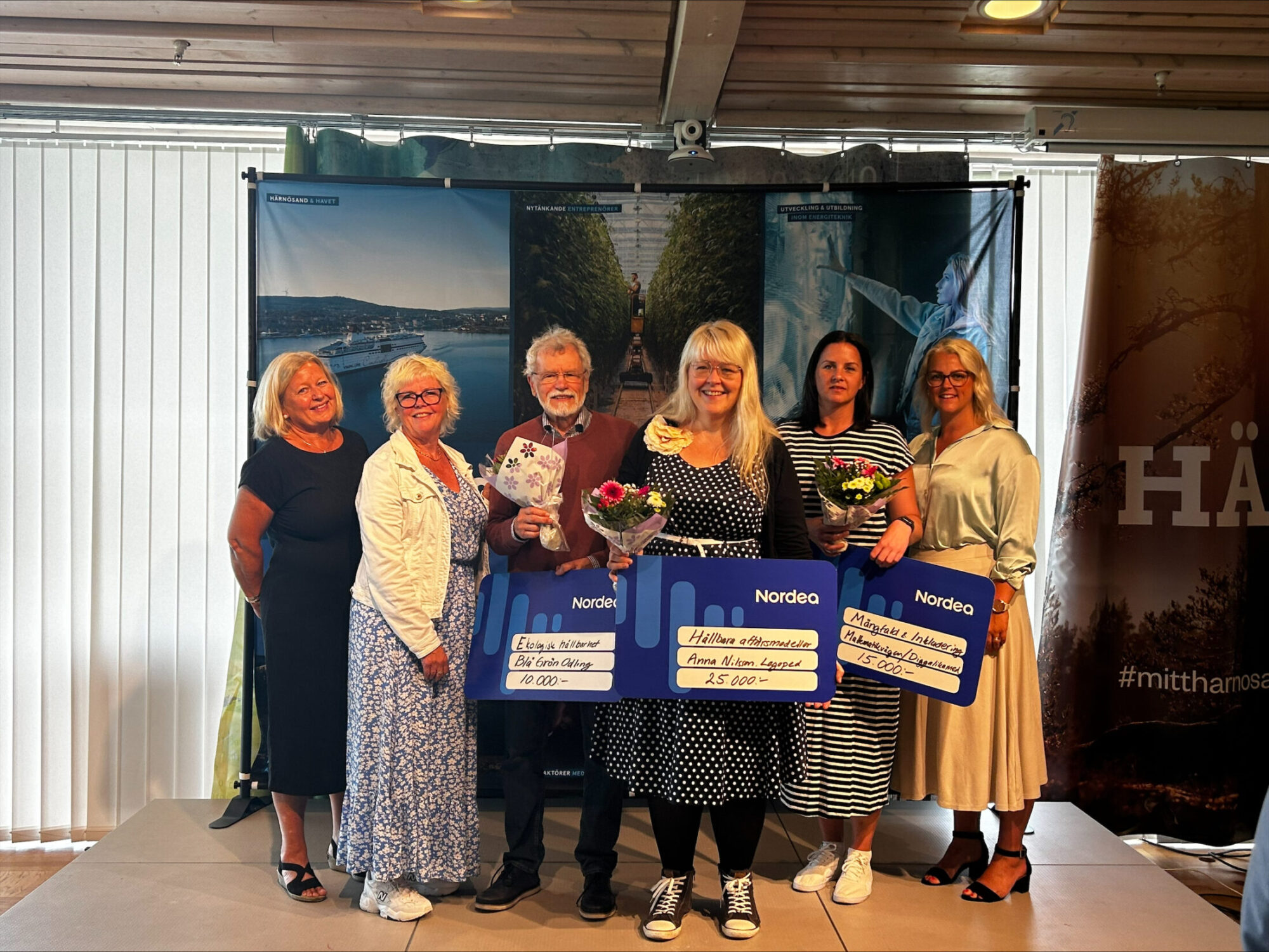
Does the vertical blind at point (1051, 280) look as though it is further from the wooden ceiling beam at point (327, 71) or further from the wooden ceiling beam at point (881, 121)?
the wooden ceiling beam at point (327, 71)

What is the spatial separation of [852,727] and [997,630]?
0.57m

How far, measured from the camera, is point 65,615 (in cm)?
445

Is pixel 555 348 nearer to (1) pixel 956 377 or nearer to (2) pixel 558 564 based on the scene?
(2) pixel 558 564

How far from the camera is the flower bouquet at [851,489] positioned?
3.02 m

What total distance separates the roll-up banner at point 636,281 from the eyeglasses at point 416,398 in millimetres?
1051

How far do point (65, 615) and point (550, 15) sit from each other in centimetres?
333

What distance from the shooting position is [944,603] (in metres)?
3.16

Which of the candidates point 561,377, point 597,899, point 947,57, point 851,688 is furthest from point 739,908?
point 947,57

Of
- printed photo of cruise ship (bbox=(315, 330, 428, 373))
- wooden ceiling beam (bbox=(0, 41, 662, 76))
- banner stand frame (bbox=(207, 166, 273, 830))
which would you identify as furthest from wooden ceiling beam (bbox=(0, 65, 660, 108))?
printed photo of cruise ship (bbox=(315, 330, 428, 373))

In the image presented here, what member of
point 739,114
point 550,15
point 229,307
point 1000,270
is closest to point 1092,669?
point 1000,270

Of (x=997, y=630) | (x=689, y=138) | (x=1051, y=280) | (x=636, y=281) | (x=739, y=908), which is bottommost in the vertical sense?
(x=739, y=908)

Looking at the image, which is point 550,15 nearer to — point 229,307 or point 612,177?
point 612,177

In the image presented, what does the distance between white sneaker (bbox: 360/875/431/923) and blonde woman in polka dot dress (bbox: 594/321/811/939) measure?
71 cm

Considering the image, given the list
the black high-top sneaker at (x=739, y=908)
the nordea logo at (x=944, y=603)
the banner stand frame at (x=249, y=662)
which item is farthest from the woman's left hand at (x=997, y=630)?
the banner stand frame at (x=249, y=662)
